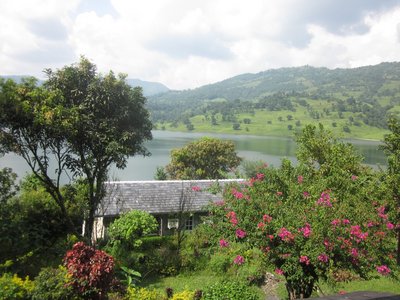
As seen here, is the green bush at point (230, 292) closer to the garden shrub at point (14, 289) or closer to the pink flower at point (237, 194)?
the pink flower at point (237, 194)

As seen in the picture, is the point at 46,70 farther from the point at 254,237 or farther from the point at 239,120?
the point at 239,120

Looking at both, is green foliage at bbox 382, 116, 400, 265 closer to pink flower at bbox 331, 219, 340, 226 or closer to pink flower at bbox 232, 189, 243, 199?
pink flower at bbox 331, 219, 340, 226

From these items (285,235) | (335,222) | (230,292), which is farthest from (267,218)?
(230,292)

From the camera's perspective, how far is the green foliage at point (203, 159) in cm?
4256

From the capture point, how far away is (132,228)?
64.0ft

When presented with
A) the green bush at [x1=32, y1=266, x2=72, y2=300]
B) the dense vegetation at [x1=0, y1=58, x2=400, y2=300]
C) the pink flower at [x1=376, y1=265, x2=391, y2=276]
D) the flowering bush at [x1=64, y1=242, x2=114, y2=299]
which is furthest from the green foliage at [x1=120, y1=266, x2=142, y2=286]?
the pink flower at [x1=376, y1=265, x2=391, y2=276]

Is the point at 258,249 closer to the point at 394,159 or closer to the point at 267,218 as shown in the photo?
the point at 267,218

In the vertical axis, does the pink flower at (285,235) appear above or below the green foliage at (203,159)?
above

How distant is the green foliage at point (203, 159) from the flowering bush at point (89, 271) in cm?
3327

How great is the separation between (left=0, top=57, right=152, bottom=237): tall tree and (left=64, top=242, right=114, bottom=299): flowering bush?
6.57m

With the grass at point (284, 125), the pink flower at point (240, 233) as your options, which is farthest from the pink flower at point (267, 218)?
the grass at point (284, 125)

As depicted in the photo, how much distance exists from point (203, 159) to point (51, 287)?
115 feet

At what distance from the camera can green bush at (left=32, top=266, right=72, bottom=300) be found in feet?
26.0

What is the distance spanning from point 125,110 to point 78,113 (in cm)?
200
